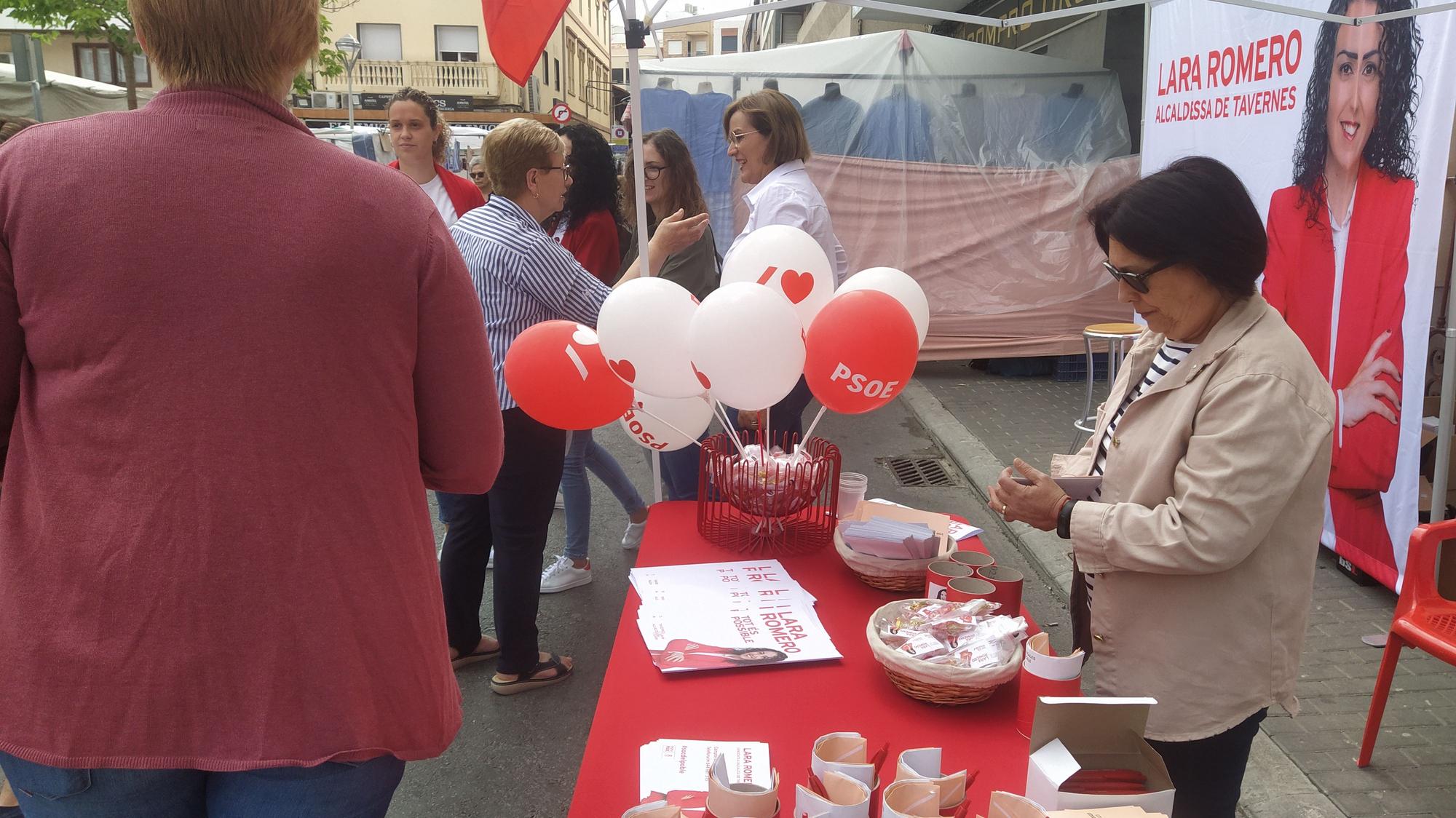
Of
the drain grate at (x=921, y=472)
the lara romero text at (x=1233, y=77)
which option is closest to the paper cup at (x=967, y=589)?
the lara romero text at (x=1233, y=77)

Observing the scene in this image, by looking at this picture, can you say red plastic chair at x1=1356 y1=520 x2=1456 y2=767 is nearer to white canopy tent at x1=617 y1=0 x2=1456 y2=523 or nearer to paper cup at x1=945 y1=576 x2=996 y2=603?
white canopy tent at x1=617 y1=0 x2=1456 y2=523

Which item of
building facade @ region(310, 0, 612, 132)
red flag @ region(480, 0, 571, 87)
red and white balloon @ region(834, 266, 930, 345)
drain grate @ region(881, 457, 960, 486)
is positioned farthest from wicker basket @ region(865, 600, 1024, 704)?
building facade @ region(310, 0, 612, 132)

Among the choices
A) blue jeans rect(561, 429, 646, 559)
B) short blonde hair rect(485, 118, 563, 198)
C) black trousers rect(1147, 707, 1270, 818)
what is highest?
short blonde hair rect(485, 118, 563, 198)

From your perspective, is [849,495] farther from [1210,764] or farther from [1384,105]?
[1384,105]

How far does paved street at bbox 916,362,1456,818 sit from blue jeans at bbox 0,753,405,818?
244 cm

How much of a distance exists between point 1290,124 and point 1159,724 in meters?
3.41

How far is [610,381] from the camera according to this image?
7.74 ft

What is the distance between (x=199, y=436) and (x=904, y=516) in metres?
1.88

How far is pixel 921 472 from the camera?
5.82m

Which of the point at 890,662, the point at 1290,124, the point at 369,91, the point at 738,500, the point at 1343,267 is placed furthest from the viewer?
the point at 369,91

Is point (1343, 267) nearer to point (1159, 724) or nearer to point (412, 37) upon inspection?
point (1159, 724)

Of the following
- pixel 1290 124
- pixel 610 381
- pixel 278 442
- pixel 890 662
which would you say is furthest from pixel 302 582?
pixel 1290 124

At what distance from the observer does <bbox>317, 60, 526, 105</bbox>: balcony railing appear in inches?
1315

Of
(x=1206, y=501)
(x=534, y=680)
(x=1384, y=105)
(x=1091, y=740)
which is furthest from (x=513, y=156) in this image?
(x=1384, y=105)
